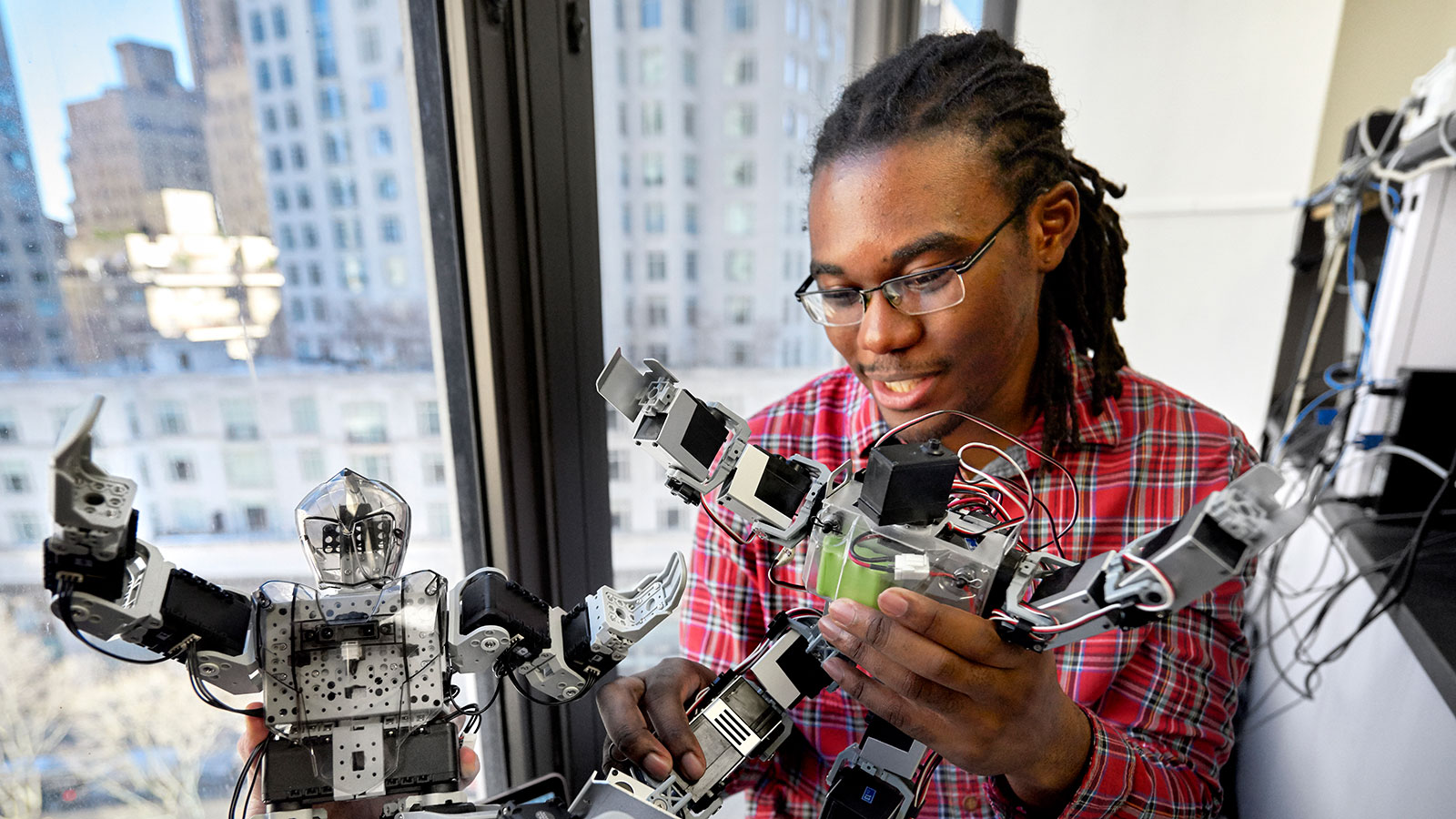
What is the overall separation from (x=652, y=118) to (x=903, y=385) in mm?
859

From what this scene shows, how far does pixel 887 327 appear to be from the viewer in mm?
709

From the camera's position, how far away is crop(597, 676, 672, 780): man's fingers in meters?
0.67

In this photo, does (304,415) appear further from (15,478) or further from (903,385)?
(903,385)

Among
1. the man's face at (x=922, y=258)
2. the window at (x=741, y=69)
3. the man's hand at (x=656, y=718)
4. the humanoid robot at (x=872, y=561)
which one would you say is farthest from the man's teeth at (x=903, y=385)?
the window at (x=741, y=69)

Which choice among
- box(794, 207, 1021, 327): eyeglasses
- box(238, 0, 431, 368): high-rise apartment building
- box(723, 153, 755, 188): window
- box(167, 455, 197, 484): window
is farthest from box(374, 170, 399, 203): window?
box(723, 153, 755, 188): window

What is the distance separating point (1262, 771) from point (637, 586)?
149 cm

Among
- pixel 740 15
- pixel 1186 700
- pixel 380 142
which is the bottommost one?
pixel 1186 700

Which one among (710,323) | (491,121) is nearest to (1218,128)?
(710,323)

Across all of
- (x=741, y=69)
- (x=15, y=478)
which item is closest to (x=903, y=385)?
(x=15, y=478)

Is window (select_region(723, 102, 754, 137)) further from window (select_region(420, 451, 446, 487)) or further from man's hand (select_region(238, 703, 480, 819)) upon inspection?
man's hand (select_region(238, 703, 480, 819))

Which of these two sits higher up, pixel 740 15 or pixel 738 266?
pixel 740 15

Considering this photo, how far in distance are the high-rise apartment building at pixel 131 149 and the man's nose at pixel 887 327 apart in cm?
77

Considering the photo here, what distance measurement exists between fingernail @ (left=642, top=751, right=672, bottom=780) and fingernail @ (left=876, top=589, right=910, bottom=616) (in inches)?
12.0

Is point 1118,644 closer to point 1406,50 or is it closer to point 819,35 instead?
point 819,35
